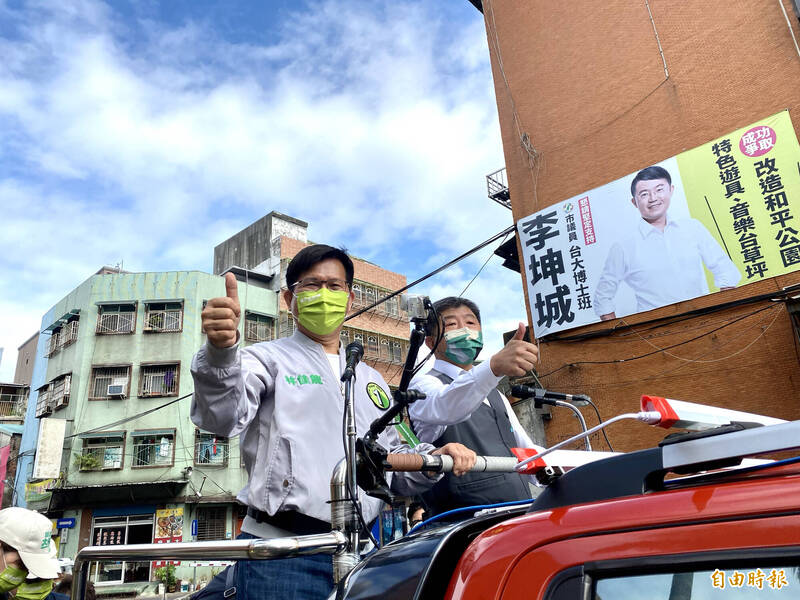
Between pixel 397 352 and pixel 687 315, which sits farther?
pixel 397 352

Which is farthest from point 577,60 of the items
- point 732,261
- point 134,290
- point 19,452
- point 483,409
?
point 19,452

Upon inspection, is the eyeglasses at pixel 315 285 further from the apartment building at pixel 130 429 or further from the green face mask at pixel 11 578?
the apartment building at pixel 130 429

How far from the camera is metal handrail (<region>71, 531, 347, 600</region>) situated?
131cm

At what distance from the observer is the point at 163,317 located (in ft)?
78.1

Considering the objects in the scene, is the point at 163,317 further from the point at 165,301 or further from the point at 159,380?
the point at 159,380

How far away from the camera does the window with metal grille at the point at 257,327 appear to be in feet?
79.8

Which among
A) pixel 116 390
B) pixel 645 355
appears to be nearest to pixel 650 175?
pixel 645 355

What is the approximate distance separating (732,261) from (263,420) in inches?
403

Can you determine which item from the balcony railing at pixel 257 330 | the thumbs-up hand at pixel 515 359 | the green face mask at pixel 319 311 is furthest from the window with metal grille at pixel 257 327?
the thumbs-up hand at pixel 515 359

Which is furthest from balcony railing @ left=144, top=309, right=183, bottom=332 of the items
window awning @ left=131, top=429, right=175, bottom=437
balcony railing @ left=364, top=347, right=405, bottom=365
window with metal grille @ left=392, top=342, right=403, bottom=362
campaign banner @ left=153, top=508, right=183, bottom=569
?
window with metal grille @ left=392, top=342, right=403, bottom=362

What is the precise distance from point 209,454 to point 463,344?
21.4m

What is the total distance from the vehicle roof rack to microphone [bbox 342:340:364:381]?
0.74 meters

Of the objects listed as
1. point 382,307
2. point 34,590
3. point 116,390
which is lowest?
point 34,590

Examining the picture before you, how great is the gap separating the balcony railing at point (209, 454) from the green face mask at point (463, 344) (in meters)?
21.1
